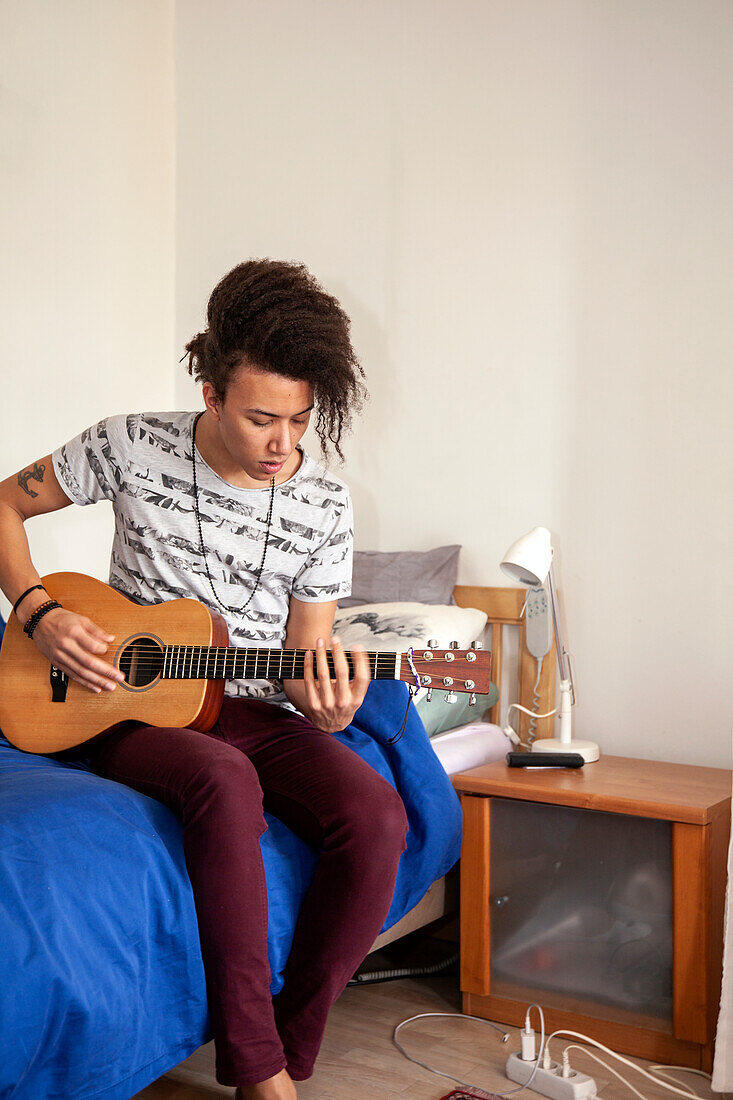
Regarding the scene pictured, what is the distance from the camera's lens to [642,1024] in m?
1.70

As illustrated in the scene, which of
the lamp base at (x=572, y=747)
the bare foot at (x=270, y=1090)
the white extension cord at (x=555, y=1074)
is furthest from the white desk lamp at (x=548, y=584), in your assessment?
the bare foot at (x=270, y=1090)

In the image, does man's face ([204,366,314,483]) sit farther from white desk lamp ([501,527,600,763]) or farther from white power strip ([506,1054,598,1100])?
white power strip ([506,1054,598,1100])

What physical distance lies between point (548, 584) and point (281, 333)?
89cm

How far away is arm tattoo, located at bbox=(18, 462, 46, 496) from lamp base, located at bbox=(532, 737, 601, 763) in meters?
1.11

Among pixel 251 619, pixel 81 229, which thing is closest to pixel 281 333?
pixel 251 619

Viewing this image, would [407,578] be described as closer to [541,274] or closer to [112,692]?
[541,274]

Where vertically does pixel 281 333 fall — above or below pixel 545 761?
above

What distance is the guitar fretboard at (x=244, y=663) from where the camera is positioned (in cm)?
143

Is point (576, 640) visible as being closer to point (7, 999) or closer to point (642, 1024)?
point (642, 1024)

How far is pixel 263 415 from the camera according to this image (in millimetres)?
1508

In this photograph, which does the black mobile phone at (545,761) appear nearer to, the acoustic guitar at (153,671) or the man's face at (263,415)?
the acoustic guitar at (153,671)

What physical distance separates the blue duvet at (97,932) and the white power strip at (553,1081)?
483 mm

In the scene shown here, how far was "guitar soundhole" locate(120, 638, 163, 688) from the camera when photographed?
1512mm

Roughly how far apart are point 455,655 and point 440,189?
143 cm
